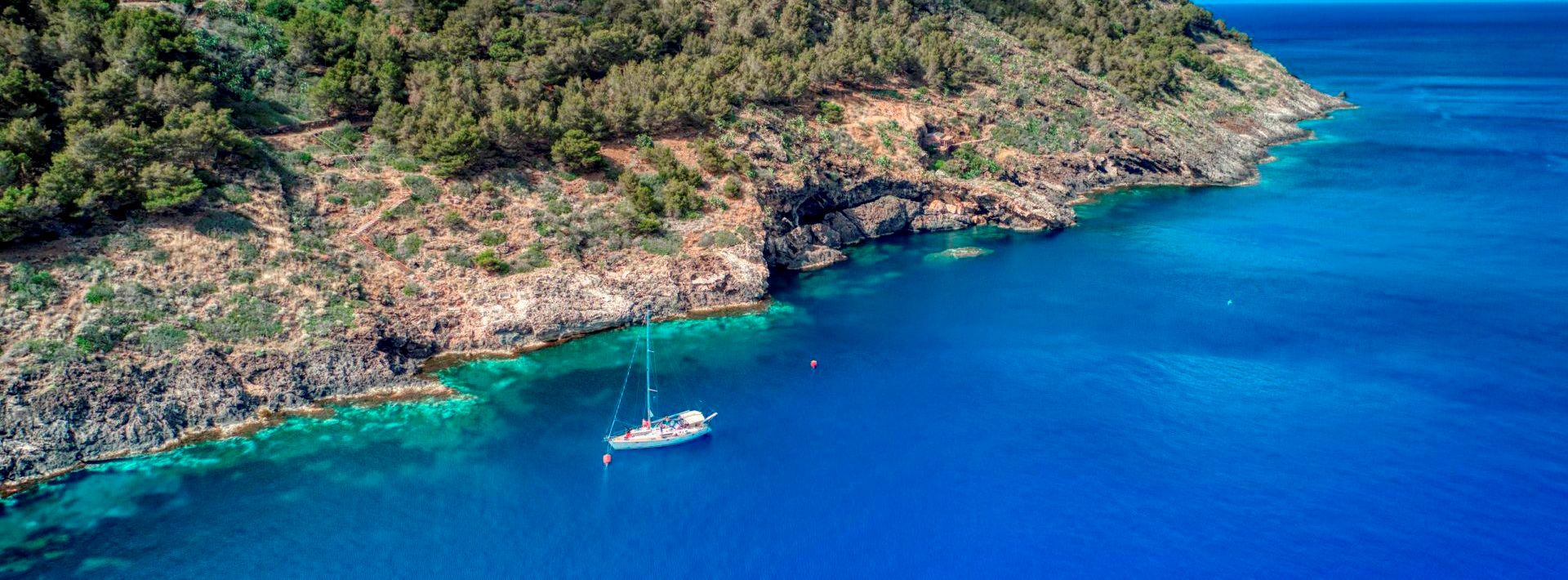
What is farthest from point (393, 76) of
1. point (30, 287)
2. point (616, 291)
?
point (30, 287)

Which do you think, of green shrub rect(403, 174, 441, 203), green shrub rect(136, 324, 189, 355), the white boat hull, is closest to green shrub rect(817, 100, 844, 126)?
green shrub rect(403, 174, 441, 203)

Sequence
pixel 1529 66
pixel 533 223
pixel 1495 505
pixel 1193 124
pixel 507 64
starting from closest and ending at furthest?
pixel 1495 505, pixel 533 223, pixel 507 64, pixel 1193 124, pixel 1529 66

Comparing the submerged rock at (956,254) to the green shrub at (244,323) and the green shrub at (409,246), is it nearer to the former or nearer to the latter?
the green shrub at (409,246)

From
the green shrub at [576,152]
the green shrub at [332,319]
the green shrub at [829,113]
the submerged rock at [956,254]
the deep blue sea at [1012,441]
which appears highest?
the green shrub at [829,113]

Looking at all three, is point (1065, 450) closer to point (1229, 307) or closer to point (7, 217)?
point (1229, 307)

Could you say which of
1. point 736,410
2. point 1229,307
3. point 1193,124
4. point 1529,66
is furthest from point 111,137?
point 1529,66

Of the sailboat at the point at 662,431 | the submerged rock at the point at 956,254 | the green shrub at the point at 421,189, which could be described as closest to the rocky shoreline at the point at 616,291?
the submerged rock at the point at 956,254

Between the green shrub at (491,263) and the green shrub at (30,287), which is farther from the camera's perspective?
the green shrub at (491,263)

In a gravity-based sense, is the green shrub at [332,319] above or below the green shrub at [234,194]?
below
